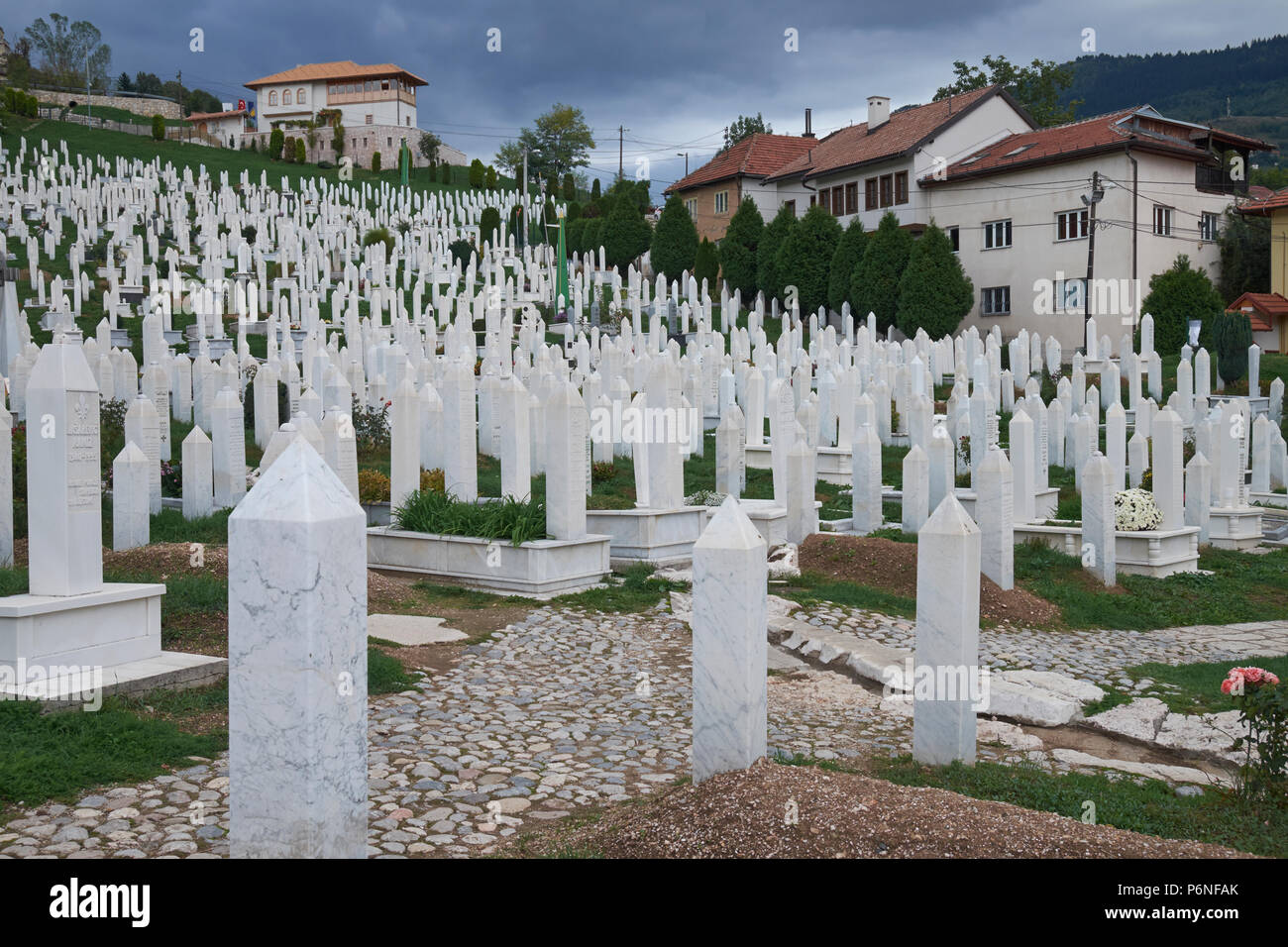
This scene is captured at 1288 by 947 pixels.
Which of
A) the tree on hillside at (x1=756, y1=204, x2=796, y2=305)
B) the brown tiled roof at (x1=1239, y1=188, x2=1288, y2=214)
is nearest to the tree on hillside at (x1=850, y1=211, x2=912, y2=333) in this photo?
the tree on hillside at (x1=756, y1=204, x2=796, y2=305)

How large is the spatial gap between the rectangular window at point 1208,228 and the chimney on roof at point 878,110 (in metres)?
13.7

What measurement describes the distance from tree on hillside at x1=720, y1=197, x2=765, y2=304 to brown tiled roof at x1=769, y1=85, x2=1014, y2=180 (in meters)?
4.17

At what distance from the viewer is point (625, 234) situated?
4944 cm

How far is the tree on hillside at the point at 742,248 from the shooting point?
4412cm

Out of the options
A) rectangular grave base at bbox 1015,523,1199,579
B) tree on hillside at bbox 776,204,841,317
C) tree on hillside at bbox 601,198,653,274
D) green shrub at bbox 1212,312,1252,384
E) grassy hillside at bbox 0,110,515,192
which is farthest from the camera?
grassy hillside at bbox 0,110,515,192

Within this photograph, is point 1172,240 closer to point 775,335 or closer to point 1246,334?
point 1246,334

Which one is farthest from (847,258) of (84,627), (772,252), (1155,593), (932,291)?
(84,627)

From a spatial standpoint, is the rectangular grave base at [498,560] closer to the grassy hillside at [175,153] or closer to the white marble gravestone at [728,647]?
the white marble gravestone at [728,647]

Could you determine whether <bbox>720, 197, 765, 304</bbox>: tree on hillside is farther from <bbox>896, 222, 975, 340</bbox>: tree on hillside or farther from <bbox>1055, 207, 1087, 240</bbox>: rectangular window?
<bbox>1055, 207, 1087, 240</bbox>: rectangular window

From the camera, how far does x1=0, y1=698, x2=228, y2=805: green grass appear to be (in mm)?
5301

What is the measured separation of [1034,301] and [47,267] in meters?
32.3

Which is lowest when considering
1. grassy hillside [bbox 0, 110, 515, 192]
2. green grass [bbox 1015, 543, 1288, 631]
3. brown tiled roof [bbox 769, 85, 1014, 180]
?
green grass [bbox 1015, 543, 1288, 631]

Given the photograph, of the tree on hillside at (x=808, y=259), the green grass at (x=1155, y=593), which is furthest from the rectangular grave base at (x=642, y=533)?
the tree on hillside at (x=808, y=259)
